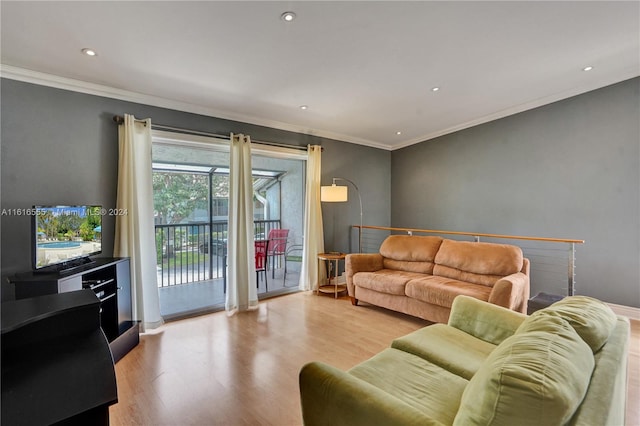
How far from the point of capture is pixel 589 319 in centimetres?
116

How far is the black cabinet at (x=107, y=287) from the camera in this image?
83.3 inches

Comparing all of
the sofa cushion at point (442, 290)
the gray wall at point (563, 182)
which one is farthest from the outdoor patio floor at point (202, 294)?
the gray wall at point (563, 182)

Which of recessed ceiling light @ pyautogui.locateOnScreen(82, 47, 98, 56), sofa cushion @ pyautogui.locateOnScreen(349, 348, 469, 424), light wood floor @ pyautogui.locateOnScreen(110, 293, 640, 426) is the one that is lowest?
light wood floor @ pyautogui.locateOnScreen(110, 293, 640, 426)

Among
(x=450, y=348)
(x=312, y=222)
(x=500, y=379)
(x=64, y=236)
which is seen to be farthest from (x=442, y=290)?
(x=64, y=236)

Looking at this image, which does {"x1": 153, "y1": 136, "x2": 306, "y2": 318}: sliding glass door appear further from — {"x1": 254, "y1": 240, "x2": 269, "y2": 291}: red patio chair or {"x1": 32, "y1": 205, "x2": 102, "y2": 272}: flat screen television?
{"x1": 32, "y1": 205, "x2": 102, "y2": 272}: flat screen television

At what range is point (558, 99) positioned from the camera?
3896mm

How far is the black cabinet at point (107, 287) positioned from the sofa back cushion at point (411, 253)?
10.3 ft

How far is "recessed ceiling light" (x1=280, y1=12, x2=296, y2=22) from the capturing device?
2.04 m

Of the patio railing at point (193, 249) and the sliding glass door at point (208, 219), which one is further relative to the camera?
the patio railing at point (193, 249)

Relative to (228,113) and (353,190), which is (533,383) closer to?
(228,113)

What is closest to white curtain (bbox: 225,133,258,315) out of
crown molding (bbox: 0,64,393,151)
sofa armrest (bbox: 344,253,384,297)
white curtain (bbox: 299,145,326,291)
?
crown molding (bbox: 0,64,393,151)

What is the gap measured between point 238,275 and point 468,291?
267 cm

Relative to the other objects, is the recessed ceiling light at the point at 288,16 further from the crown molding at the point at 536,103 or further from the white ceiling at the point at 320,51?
the crown molding at the point at 536,103

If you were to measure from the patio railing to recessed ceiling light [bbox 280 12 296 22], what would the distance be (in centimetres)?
324
